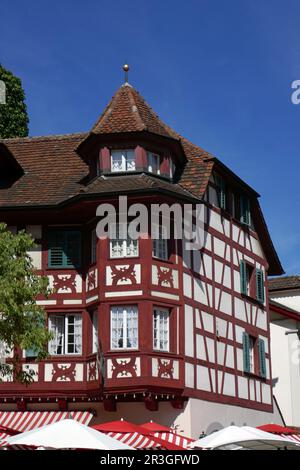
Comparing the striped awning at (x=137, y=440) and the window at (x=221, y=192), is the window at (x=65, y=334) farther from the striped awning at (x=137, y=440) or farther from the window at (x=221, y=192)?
the window at (x=221, y=192)

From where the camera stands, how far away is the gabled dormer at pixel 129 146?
2938 cm

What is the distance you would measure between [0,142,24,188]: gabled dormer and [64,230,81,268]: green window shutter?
347 cm

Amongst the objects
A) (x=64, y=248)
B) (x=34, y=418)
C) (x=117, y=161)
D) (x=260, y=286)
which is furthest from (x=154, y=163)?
(x=34, y=418)

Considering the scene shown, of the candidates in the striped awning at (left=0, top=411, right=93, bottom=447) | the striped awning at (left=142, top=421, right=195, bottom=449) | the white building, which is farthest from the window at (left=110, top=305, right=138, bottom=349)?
the white building

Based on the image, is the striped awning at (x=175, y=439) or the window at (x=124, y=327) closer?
the striped awning at (x=175, y=439)

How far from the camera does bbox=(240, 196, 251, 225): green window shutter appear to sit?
3438 cm

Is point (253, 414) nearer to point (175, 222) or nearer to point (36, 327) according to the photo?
point (175, 222)

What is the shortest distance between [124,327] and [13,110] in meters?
21.9

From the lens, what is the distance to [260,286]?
34.9 meters

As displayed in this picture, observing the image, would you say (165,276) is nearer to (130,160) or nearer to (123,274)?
(123,274)

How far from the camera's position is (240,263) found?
3350 cm

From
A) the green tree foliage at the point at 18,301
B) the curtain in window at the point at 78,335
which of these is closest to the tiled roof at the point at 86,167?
the curtain in window at the point at 78,335

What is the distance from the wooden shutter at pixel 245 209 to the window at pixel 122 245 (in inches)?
303
